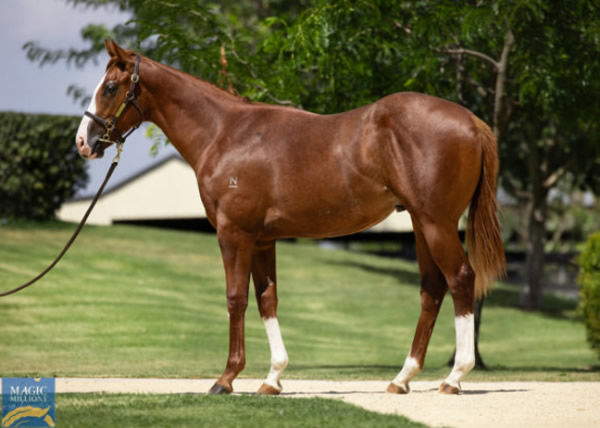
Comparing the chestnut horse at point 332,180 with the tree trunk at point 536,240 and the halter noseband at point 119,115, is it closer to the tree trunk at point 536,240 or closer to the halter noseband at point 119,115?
the halter noseband at point 119,115

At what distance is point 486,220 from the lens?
7160 millimetres

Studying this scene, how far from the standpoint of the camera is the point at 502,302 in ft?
85.3

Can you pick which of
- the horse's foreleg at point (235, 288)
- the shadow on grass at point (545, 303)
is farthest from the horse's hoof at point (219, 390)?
the shadow on grass at point (545, 303)

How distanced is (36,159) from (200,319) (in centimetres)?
757

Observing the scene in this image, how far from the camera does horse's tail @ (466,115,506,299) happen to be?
7137 mm

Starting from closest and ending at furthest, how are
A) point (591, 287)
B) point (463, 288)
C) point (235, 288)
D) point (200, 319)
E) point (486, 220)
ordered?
1. point (463, 288)
2. point (486, 220)
3. point (235, 288)
4. point (591, 287)
5. point (200, 319)

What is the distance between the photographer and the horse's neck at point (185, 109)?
771 cm

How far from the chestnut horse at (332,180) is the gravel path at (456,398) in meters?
0.37

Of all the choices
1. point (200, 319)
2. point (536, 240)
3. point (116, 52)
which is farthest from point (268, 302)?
point (536, 240)

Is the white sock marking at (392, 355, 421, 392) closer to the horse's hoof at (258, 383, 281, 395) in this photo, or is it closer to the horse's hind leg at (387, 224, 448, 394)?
the horse's hind leg at (387, 224, 448, 394)

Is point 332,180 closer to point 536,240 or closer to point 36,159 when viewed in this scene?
point 36,159

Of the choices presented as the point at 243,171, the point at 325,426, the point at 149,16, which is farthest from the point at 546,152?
the point at 325,426

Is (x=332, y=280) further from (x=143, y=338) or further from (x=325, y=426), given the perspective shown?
(x=325, y=426)

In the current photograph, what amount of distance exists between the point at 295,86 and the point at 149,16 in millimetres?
2600
